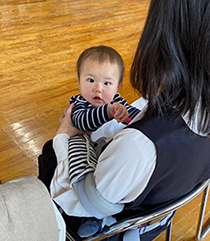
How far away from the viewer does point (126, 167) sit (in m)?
0.70

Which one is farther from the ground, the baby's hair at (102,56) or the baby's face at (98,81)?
the baby's hair at (102,56)

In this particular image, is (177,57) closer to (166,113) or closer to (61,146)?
(166,113)

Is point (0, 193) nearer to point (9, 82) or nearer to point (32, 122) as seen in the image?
point (32, 122)

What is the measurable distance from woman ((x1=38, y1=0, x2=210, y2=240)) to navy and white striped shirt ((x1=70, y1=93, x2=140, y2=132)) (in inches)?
15.7

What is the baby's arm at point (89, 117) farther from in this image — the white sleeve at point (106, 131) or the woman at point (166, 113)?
the woman at point (166, 113)

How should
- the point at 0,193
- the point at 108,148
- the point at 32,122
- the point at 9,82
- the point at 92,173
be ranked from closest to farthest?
the point at 0,193
the point at 108,148
the point at 92,173
the point at 32,122
the point at 9,82

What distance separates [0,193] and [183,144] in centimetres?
41

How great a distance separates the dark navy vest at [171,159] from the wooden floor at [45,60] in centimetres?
38

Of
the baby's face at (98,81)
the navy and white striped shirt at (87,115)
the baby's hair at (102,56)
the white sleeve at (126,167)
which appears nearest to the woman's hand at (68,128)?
the navy and white striped shirt at (87,115)

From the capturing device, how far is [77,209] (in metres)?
0.85

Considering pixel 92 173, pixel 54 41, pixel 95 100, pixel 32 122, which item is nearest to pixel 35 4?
pixel 54 41

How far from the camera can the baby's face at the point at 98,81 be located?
1.28 meters

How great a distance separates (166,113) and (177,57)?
0.43ft

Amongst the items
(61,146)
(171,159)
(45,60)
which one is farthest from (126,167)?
Answer: (45,60)
